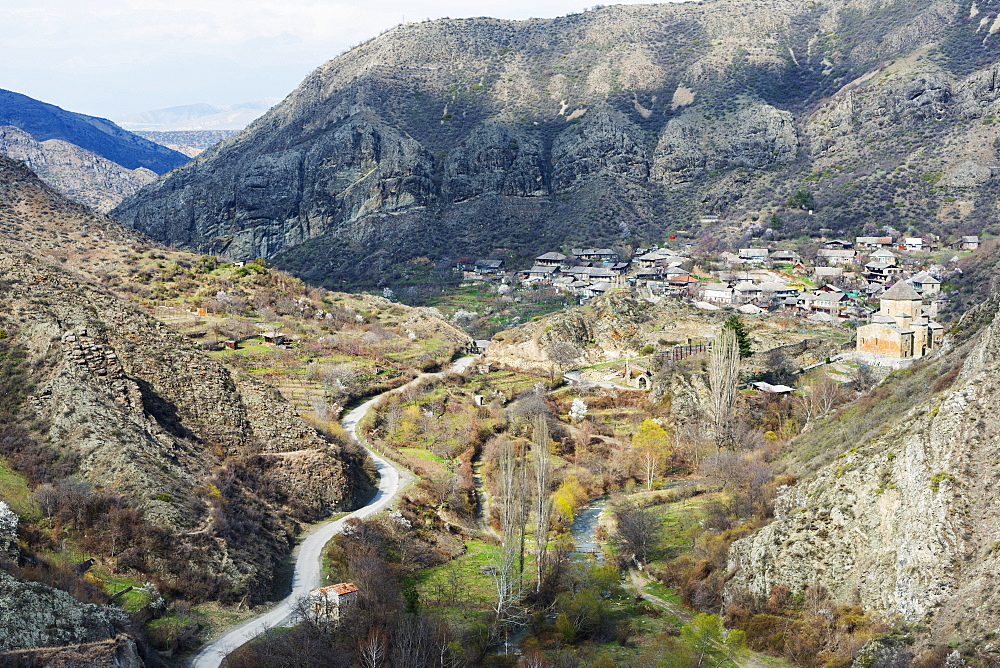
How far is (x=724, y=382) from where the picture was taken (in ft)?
167

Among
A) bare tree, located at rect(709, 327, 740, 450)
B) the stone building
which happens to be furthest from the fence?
the stone building

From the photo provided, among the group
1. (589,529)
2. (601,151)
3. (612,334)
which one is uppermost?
(601,151)

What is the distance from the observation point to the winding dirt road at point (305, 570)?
22578 mm

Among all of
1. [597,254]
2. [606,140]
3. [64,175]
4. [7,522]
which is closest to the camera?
[7,522]

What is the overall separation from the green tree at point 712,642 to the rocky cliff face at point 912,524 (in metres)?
1.67

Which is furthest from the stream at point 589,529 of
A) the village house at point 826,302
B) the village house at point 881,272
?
the village house at point 881,272

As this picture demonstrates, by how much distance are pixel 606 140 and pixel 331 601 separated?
131085 millimetres

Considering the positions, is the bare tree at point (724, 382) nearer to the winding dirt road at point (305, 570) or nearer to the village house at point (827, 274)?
the winding dirt road at point (305, 570)

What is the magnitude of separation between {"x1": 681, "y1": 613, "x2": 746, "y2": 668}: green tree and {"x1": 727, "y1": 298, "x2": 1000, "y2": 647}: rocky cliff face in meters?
1.67

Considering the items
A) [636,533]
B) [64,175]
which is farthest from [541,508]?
[64,175]

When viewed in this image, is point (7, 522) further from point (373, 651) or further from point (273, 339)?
point (273, 339)

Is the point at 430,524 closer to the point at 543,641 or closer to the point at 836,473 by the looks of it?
the point at 543,641


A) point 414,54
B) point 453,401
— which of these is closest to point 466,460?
point 453,401

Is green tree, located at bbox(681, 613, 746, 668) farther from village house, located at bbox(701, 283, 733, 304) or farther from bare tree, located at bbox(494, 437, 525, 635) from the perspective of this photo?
village house, located at bbox(701, 283, 733, 304)
